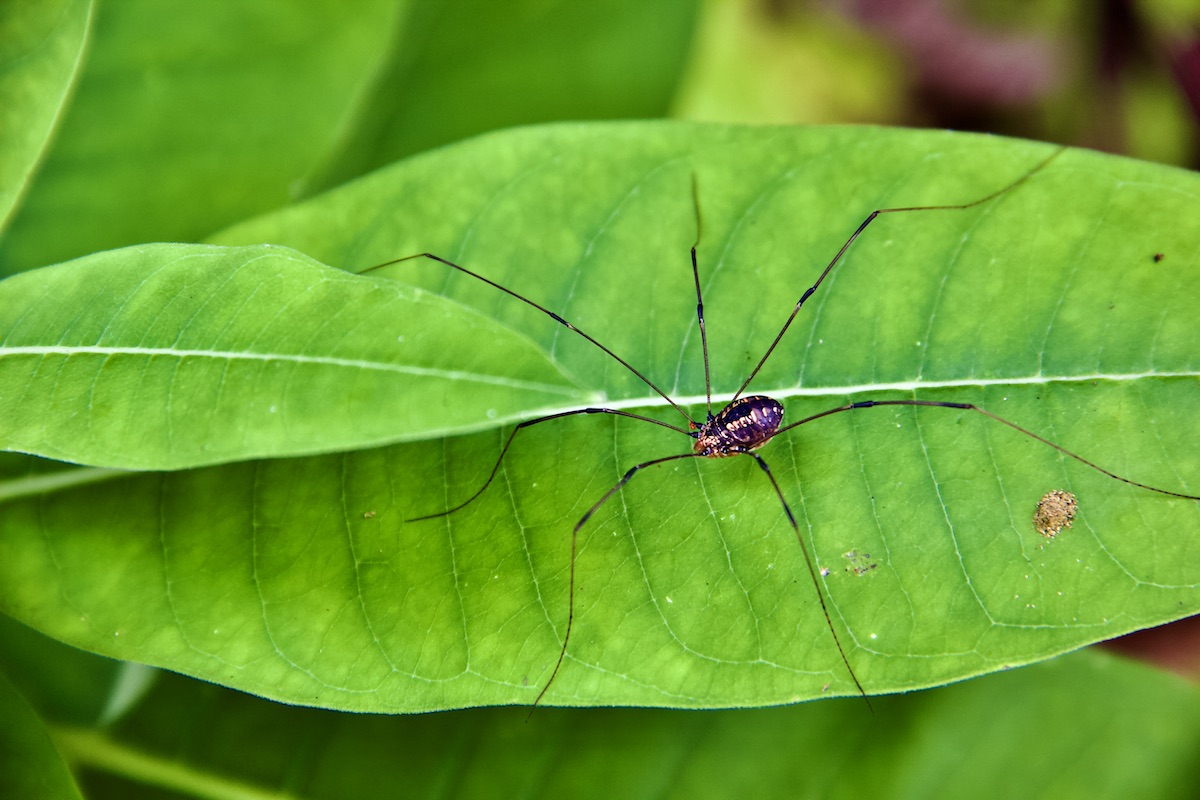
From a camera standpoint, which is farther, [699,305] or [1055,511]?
[699,305]

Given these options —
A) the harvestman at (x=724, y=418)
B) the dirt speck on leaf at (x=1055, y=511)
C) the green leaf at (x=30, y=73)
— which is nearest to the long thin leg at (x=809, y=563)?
the harvestman at (x=724, y=418)

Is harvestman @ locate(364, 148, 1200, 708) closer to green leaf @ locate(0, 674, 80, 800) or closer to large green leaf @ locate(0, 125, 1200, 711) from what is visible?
large green leaf @ locate(0, 125, 1200, 711)

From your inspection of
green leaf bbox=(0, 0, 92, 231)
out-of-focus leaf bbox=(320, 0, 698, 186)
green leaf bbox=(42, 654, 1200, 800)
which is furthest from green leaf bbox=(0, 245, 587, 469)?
out-of-focus leaf bbox=(320, 0, 698, 186)

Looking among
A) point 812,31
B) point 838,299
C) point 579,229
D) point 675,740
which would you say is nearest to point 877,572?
point 838,299

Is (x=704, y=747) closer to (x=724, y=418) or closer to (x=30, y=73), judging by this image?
(x=724, y=418)

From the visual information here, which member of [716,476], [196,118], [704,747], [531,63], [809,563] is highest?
[531,63]

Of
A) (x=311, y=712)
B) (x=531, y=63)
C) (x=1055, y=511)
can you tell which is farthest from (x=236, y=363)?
(x=531, y=63)

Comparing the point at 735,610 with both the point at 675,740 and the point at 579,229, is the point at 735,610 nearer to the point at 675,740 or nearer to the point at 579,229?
the point at 675,740
